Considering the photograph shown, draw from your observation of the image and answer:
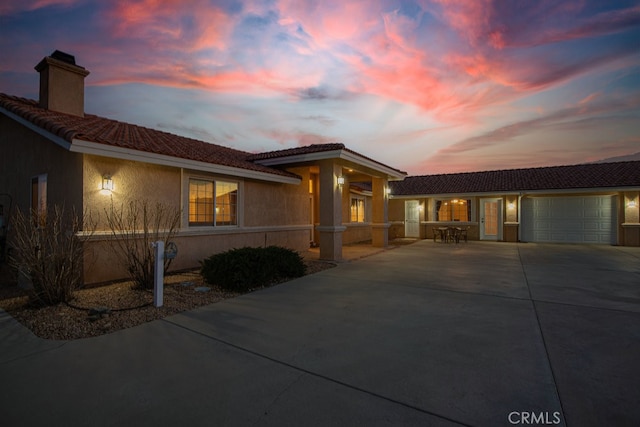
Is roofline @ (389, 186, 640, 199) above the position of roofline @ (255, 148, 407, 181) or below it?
below

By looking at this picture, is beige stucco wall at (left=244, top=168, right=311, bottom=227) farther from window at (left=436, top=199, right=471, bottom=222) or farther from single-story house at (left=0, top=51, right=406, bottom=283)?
window at (left=436, top=199, right=471, bottom=222)

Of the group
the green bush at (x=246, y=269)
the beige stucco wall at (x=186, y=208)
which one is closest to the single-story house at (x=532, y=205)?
the beige stucco wall at (x=186, y=208)

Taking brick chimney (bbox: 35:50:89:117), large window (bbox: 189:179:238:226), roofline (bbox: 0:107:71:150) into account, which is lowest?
large window (bbox: 189:179:238:226)

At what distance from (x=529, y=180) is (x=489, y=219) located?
3.08 m

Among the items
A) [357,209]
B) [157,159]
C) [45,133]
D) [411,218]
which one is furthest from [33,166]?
[411,218]

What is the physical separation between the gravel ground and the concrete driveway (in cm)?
26

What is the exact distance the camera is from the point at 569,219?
631 inches

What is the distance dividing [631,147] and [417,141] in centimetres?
1311

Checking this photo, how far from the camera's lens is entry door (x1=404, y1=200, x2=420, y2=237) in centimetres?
2008

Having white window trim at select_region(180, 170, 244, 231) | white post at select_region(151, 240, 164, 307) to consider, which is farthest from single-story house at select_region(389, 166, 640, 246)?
white post at select_region(151, 240, 164, 307)

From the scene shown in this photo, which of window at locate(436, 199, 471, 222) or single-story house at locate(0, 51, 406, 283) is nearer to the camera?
single-story house at locate(0, 51, 406, 283)

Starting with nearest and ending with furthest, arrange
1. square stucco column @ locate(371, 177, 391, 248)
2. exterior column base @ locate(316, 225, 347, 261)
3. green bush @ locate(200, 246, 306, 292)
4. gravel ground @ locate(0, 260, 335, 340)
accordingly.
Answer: gravel ground @ locate(0, 260, 335, 340)
green bush @ locate(200, 246, 306, 292)
exterior column base @ locate(316, 225, 347, 261)
square stucco column @ locate(371, 177, 391, 248)

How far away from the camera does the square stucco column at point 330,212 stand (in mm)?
9852

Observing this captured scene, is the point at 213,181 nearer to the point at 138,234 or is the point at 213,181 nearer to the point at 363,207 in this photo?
the point at 138,234
